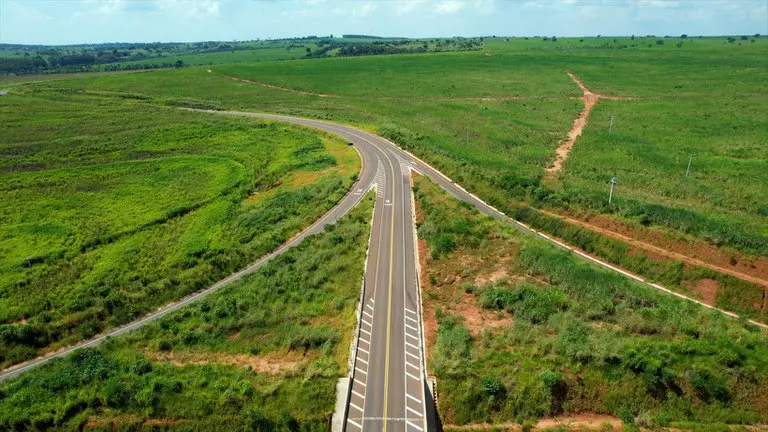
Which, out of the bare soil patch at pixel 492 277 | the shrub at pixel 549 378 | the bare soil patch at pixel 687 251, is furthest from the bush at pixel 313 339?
the bare soil patch at pixel 687 251

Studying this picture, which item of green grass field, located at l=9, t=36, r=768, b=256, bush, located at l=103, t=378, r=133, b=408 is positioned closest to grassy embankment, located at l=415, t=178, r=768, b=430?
green grass field, located at l=9, t=36, r=768, b=256

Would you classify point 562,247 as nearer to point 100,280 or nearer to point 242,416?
point 242,416

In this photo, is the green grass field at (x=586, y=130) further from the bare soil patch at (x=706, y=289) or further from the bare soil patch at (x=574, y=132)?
the bare soil patch at (x=706, y=289)

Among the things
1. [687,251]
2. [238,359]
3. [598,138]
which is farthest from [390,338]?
[598,138]

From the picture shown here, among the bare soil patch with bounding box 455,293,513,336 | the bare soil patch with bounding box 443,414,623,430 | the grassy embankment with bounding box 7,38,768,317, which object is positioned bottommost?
the bare soil patch with bounding box 443,414,623,430

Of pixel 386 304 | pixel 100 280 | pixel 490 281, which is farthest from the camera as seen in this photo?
pixel 100 280

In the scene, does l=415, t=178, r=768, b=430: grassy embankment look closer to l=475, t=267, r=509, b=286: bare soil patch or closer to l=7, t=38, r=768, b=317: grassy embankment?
l=475, t=267, r=509, b=286: bare soil patch

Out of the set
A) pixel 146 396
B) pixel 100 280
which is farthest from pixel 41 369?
pixel 100 280
